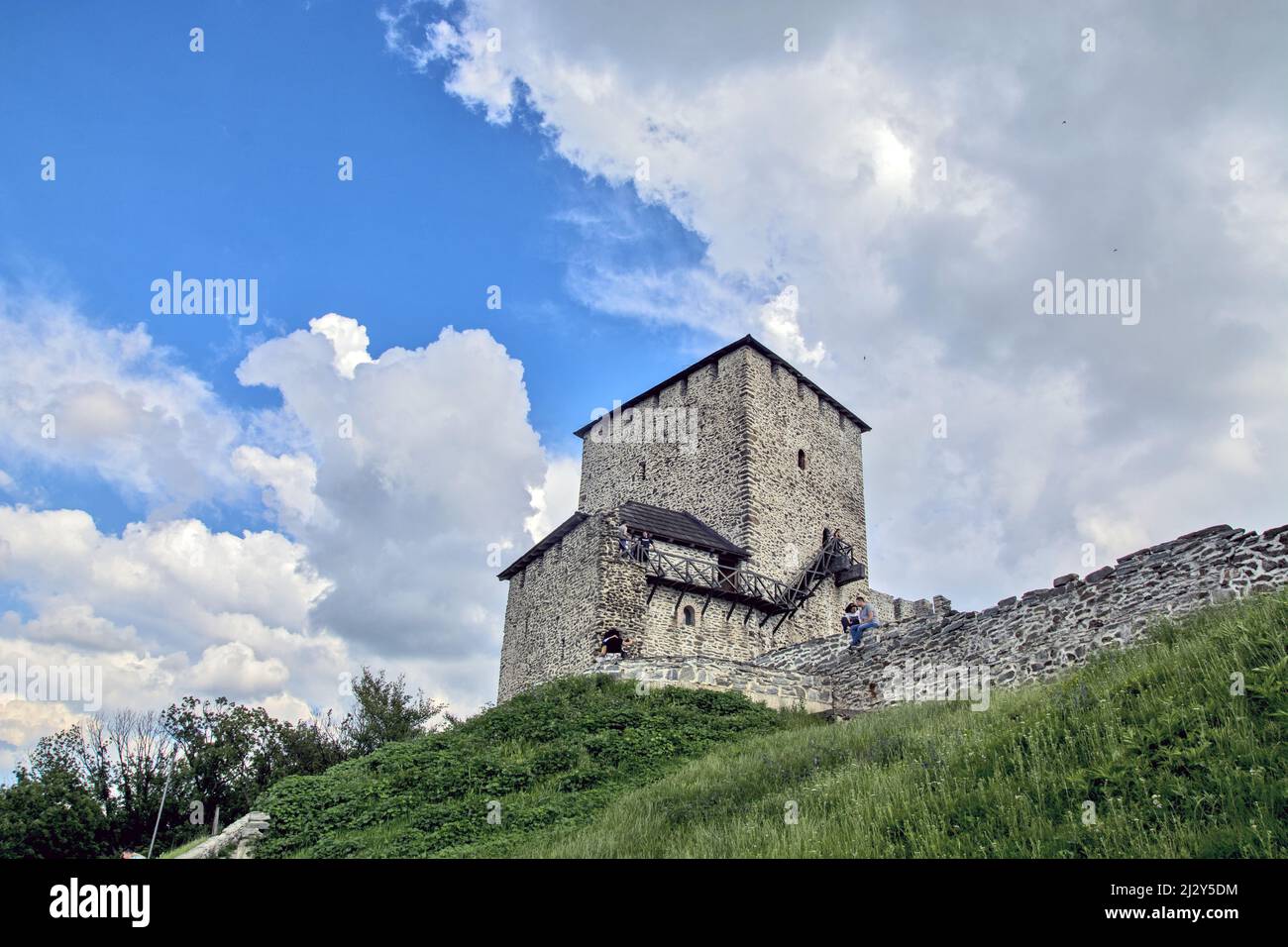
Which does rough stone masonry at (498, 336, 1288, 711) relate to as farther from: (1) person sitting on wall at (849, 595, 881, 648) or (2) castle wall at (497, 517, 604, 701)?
(1) person sitting on wall at (849, 595, 881, 648)

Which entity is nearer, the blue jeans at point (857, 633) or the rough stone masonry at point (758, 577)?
the rough stone masonry at point (758, 577)

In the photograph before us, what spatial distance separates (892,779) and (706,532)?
691 inches

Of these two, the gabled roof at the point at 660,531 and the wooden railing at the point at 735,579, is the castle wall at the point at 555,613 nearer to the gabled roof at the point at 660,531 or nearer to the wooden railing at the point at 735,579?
the gabled roof at the point at 660,531

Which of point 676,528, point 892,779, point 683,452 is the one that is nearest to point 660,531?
point 676,528

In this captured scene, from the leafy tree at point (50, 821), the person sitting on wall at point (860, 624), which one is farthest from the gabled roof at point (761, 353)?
the leafy tree at point (50, 821)

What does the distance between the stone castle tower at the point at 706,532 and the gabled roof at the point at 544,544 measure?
0.06 metres

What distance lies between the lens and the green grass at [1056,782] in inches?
209

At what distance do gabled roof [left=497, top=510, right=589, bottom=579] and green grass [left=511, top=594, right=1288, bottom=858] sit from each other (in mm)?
13713

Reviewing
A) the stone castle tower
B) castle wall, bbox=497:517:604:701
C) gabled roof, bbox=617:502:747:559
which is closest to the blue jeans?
the stone castle tower

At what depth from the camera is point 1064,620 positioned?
1296cm

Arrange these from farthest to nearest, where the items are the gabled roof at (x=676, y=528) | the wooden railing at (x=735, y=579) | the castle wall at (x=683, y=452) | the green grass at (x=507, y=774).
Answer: the castle wall at (x=683, y=452)
the gabled roof at (x=676, y=528)
the wooden railing at (x=735, y=579)
the green grass at (x=507, y=774)

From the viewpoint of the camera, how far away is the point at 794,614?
83.7ft

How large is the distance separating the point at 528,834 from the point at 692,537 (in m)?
14.2

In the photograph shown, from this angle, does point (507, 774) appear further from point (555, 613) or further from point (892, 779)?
point (555, 613)
